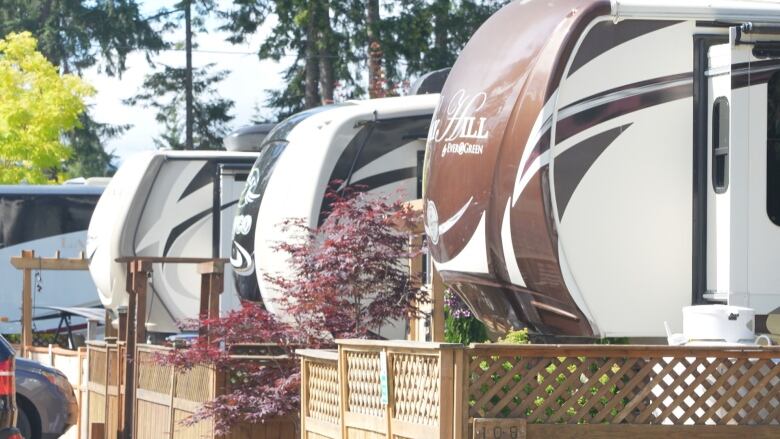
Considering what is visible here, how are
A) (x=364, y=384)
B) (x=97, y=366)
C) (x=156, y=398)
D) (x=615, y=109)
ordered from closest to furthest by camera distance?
(x=615, y=109) < (x=364, y=384) < (x=156, y=398) < (x=97, y=366)


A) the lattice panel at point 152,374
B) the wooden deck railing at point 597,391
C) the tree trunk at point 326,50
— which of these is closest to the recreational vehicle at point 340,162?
the lattice panel at point 152,374

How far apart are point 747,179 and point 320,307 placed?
13.7 feet

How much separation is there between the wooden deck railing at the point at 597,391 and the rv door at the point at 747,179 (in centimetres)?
76

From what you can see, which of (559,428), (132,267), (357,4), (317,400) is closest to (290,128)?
(132,267)

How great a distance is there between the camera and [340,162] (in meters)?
14.1

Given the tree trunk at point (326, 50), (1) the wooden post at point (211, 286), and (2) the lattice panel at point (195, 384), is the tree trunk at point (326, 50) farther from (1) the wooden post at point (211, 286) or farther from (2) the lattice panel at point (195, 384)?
(2) the lattice panel at point (195, 384)

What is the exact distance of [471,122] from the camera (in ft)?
32.3

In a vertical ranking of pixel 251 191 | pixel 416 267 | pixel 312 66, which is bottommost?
pixel 416 267

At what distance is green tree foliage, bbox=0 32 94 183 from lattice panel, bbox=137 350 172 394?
20.6 meters

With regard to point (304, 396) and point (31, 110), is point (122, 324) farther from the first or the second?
point (31, 110)

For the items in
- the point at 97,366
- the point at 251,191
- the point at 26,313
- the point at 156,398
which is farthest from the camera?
the point at 26,313

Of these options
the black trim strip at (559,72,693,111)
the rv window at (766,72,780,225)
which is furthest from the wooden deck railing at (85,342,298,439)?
the rv window at (766,72,780,225)

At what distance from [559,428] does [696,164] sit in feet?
6.98

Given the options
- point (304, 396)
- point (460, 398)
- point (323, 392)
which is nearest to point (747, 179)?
point (460, 398)
